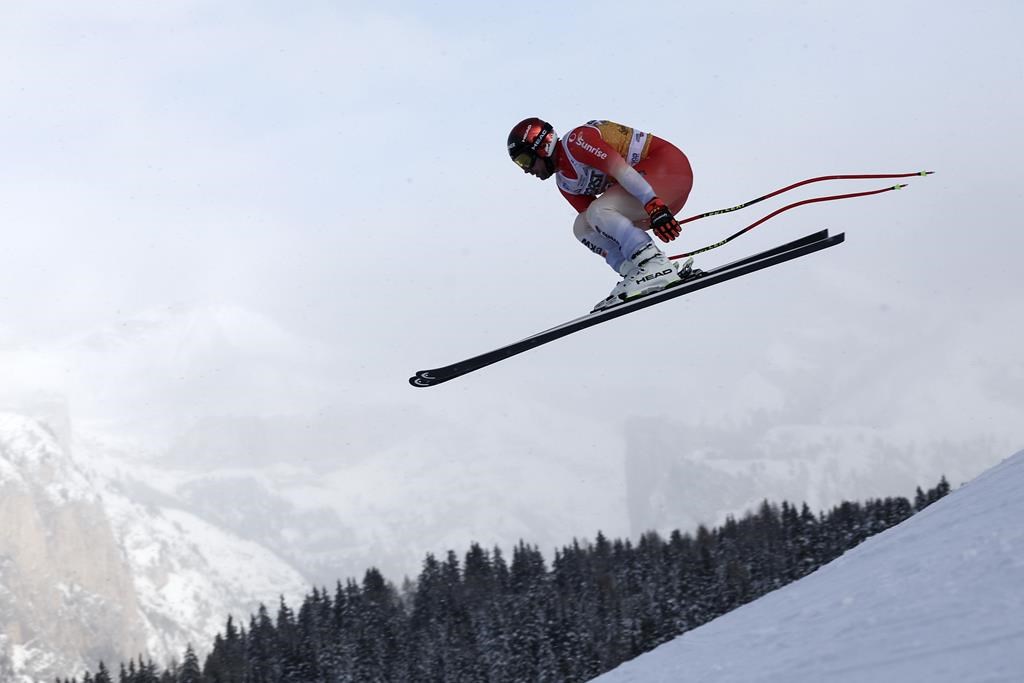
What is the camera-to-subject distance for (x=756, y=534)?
400ft

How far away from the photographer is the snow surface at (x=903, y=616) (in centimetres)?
654

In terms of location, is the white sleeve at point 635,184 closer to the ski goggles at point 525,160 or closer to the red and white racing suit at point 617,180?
the red and white racing suit at point 617,180

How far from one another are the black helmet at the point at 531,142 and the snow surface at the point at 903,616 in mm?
4907

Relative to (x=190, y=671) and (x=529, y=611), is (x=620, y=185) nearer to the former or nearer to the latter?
(x=529, y=611)

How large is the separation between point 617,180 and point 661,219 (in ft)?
2.02

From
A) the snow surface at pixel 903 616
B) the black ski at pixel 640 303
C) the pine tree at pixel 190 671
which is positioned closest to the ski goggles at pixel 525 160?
the black ski at pixel 640 303

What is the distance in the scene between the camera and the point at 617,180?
11.8m

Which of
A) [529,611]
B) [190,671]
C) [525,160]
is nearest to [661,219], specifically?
[525,160]

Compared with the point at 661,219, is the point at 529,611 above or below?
above

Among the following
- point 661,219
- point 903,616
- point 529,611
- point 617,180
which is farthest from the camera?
point 529,611

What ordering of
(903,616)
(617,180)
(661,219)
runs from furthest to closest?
(617,180), (661,219), (903,616)

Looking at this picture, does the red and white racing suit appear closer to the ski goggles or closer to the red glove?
the red glove

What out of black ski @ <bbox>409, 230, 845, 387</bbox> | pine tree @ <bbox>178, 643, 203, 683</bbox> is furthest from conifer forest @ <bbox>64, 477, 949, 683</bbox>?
black ski @ <bbox>409, 230, 845, 387</bbox>

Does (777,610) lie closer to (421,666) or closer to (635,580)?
(421,666)
